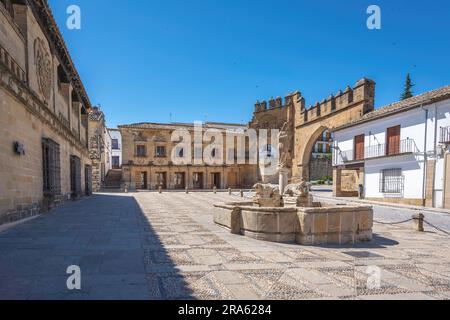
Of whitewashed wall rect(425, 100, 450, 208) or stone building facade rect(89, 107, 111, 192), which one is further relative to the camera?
stone building facade rect(89, 107, 111, 192)

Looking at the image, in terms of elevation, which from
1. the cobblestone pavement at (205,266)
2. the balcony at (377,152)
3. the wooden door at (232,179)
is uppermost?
the balcony at (377,152)

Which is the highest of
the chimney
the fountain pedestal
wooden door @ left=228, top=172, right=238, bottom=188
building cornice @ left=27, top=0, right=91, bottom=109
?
the chimney

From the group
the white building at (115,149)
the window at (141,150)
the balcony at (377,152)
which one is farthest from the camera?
the white building at (115,149)

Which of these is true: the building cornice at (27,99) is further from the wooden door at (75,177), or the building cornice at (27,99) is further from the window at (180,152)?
the window at (180,152)

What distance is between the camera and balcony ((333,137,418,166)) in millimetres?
14580

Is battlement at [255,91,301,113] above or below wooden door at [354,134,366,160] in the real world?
above

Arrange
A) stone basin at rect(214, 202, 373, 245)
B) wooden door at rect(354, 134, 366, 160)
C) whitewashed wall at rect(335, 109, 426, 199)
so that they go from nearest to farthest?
stone basin at rect(214, 202, 373, 245), whitewashed wall at rect(335, 109, 426, 199), wooden door at rect(354, 134, 366, 160)

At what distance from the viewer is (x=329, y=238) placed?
5914 millimetres

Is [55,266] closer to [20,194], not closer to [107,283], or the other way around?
[107,283]

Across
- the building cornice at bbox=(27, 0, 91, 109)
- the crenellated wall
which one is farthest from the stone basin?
the crenellated wall

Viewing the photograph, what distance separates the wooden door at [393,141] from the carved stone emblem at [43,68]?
18.5m

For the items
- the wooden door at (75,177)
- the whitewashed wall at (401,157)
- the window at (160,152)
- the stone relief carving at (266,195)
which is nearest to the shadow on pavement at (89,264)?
the stone relief carving at (266,195)

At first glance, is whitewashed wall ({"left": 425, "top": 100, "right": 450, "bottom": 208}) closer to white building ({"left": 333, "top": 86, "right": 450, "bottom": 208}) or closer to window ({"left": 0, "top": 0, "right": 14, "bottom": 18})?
white building ({"left": 333, "top": 86, "right": 450, "bottom": 208})

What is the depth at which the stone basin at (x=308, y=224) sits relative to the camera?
228 inches
